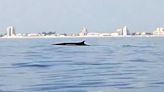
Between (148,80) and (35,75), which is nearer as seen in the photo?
(148,80)

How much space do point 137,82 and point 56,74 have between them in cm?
562

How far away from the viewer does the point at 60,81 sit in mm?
22438

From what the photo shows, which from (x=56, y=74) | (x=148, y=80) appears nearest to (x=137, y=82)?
(x=148, y=80)

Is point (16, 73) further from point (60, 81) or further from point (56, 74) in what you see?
point (60, 81)

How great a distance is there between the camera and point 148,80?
22.4 metres

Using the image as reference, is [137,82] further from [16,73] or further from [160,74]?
[16,73]

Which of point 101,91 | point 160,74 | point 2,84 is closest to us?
point 101,91

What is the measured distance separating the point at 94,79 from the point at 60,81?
1701 mm

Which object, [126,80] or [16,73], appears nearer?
[126,80]

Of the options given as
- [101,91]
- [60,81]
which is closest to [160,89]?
[101,91]

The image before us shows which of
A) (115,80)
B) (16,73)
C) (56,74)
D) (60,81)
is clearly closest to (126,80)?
(115,80)

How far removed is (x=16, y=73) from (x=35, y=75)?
1671mm

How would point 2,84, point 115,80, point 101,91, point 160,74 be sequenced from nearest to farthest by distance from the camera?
point 101,91 < point 2,84 < point 115,80 < point 160,74

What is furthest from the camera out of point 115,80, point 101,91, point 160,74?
point 160,74
